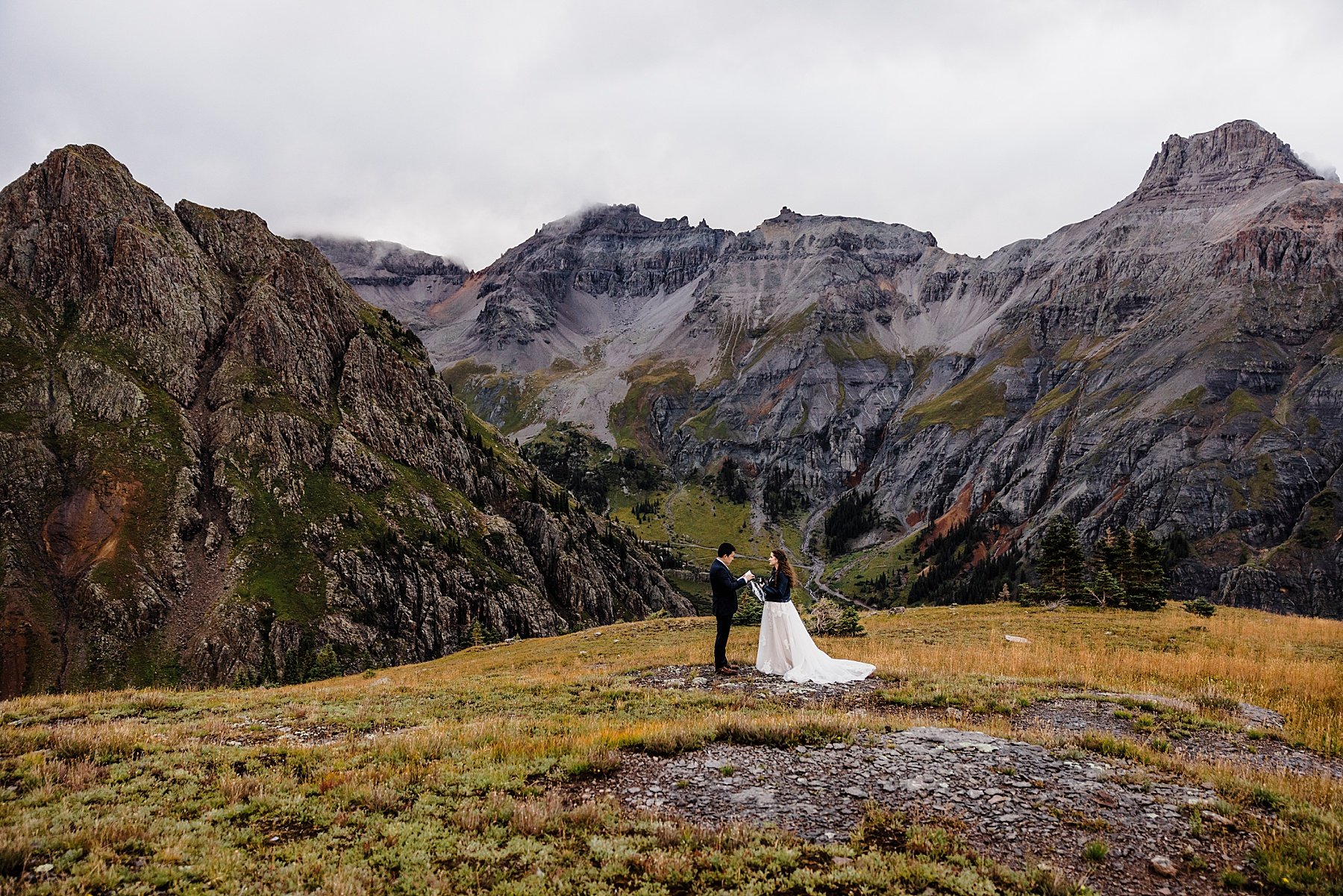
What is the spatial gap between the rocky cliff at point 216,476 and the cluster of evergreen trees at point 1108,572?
72505mm

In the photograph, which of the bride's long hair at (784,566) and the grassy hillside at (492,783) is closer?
the grassy hillside at (492,783)

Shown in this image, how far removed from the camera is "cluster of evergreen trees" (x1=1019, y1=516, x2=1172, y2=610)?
45.7 meters

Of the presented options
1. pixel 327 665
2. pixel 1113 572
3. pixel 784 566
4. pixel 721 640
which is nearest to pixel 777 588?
pixel 784 566

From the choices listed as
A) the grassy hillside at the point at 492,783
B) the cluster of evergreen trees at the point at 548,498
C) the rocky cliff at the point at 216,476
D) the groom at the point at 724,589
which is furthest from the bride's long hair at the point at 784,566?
the cluster of evergreen trees at the point at 548,498

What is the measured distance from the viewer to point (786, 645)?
21.5 metres

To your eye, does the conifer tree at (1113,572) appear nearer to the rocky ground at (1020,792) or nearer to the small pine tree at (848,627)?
the small pine tree at (848,627)

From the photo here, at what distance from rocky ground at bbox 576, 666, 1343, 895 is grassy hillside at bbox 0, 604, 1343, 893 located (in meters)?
0.58

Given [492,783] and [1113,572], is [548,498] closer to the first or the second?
[1113,572]

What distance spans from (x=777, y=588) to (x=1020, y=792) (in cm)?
1077

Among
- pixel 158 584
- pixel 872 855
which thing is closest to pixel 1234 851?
pixel 872 855

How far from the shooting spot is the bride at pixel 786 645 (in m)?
20.7

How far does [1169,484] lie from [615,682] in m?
233

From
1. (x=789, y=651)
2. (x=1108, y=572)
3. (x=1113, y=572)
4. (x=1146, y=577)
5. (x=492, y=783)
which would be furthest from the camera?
(x=1113, y=572)

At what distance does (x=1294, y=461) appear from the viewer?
18325cm
